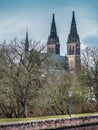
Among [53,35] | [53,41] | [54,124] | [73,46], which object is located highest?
[53,35]

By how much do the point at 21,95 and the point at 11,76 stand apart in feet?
7.25

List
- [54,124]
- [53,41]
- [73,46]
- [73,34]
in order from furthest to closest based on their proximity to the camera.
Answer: [53,41], [73,46], [73,34], [54,124]

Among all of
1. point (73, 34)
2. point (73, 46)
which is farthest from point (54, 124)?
point (73, 46)

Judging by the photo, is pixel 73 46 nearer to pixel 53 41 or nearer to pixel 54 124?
pixel 53 41

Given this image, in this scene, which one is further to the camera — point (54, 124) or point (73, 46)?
point (73, 46)

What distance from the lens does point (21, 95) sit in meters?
32.2

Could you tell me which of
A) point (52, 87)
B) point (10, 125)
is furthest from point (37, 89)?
point (10, 125)

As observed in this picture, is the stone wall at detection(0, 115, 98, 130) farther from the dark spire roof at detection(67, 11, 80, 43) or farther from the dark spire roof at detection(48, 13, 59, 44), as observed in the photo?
the dark spire roof at detection(48, 13, 59, 44)

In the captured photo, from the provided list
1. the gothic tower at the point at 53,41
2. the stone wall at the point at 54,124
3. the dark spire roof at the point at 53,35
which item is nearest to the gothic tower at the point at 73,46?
the gothic tower at the point at 53,41

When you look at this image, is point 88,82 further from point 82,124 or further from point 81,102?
point 82,124

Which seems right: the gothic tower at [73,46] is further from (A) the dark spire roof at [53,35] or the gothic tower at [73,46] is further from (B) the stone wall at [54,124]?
(B) the stone wall at [54,124]

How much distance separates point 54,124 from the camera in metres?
25.1

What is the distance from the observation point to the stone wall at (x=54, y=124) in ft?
72.6

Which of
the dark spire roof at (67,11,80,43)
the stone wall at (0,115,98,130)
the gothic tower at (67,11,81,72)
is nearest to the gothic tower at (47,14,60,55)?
the gothic tower at (67,11,81,72)
